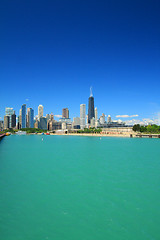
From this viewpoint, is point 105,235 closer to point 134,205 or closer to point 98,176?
point 134,205

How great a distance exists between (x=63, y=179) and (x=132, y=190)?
30.9ft

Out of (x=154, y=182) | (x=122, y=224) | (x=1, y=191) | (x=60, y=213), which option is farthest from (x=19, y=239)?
(x=154, y=182)

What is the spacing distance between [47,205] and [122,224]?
22.6ft

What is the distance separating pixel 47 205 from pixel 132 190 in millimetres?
9878

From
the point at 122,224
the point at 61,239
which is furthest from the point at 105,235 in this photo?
the point at 61,239

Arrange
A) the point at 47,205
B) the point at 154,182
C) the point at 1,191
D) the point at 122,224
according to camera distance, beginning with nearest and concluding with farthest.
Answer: the point at 122,224 → the point at 47,205 → the point at 1,191 → the point at 154,182

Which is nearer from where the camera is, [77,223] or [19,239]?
[19,239]

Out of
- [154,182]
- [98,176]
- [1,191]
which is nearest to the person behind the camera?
[1,191]

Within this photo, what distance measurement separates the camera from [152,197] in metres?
18.9

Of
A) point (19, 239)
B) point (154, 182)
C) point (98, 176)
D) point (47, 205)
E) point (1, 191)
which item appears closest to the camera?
point (19, 239)

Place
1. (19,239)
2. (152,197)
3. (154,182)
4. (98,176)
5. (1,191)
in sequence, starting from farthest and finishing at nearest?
(98,176) → (154,182) → (1,191) → (152,197) → (19,239)

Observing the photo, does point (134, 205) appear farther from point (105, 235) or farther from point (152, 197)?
point (105, 235)

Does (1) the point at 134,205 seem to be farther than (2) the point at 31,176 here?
No

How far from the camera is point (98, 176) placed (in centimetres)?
2706
